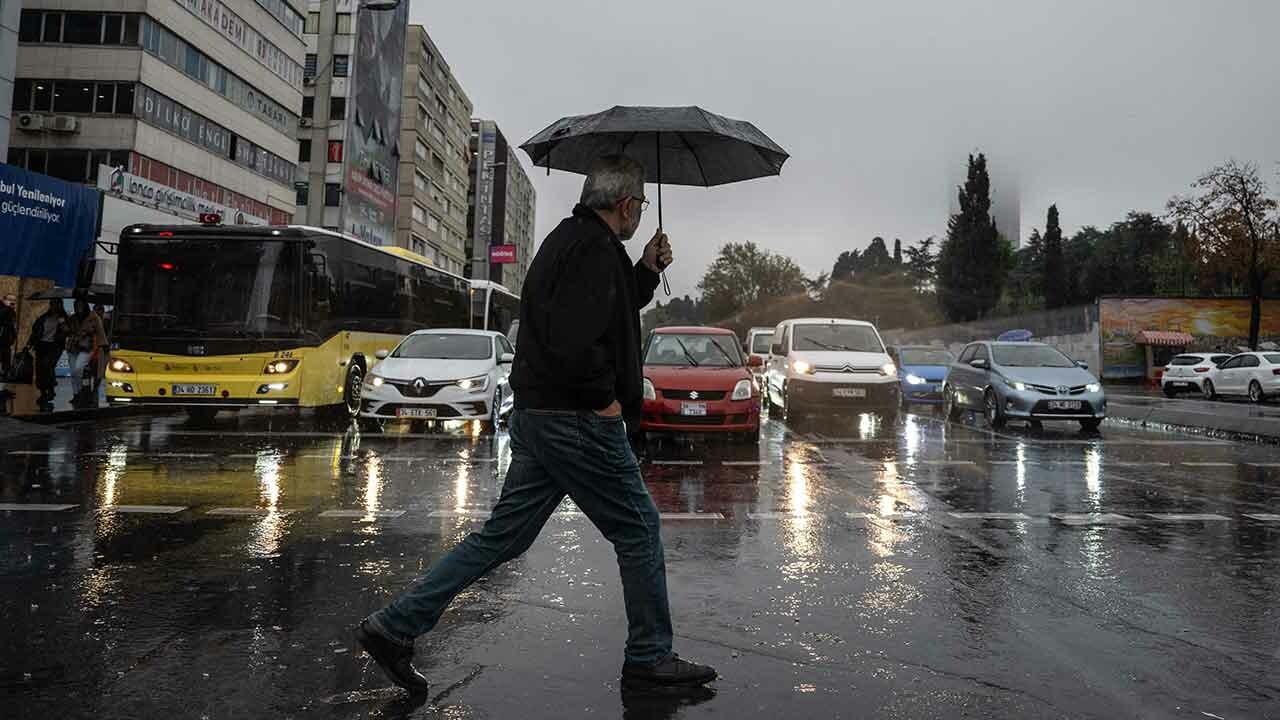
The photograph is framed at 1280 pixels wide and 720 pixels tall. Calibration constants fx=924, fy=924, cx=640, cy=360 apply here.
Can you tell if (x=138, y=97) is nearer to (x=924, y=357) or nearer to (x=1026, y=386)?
(x=924, y=357)

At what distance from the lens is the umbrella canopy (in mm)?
5594

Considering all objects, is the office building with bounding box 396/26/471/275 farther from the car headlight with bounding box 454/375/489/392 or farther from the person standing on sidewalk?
the car headlight with bounding box 454/375/489/392

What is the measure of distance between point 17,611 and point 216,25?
4219 cm

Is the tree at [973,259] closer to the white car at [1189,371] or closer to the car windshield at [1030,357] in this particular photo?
the white car at [1189,371]

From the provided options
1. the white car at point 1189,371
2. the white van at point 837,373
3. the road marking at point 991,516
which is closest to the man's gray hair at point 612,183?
the road marking at point 991,516

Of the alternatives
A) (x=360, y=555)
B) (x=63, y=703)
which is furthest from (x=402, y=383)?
(x=63, y=703)

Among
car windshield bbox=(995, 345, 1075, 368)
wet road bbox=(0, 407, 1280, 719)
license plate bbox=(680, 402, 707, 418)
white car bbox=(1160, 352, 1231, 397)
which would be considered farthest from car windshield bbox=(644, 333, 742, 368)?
white car bbox=(1160, 352, 1231, 397)

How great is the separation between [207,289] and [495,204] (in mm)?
98645

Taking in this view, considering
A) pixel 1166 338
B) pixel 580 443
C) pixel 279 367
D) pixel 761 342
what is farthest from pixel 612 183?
pixel 1166 338

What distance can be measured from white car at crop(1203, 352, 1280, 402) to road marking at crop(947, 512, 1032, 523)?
2488 centimetres

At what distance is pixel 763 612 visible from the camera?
14.3 feet

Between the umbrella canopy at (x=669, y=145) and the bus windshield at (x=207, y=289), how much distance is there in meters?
8.62

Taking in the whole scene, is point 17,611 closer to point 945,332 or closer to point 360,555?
point 360,555

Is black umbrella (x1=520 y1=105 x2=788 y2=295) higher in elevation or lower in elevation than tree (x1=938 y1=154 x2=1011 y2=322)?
lower
